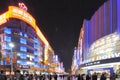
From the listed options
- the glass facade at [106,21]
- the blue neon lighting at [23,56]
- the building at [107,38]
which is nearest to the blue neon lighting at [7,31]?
the blue neon lighting at [23,56]

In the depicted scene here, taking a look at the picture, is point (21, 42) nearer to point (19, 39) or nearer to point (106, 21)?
point (19, 39)

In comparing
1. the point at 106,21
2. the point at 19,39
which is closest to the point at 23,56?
the point at 19,39

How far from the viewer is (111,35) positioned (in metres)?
98.8

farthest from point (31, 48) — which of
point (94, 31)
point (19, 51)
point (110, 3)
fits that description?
point (110, 3)

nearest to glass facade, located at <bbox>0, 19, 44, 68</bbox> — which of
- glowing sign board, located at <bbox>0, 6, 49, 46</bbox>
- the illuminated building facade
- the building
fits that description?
the illuminated building facade

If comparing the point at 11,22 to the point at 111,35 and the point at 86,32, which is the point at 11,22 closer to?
the point at 86,32

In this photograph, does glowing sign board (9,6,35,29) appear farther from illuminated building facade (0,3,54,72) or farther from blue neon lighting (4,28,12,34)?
blue neon lighting (4,28,12,34)

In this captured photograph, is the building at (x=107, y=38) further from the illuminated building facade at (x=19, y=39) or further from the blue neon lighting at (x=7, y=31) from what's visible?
the blue neon lighting at (x=7, y=31)

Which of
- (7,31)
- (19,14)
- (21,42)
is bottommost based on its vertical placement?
(21,42)

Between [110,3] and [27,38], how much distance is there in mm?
48747

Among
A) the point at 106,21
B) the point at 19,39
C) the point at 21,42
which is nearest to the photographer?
the point at 106,21

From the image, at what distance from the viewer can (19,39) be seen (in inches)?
5079

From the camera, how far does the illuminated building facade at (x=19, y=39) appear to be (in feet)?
387

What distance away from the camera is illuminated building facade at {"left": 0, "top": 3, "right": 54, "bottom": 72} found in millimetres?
118062
